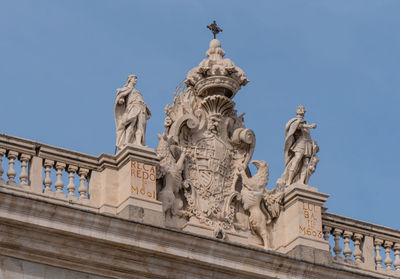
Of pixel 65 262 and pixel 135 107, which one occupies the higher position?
pixel 135 107

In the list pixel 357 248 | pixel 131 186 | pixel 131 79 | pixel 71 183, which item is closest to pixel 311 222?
pixel 357 248

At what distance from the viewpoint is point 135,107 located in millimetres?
29625

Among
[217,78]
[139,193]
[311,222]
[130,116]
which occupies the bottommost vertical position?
[139,193]

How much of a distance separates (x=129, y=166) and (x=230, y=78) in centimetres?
291

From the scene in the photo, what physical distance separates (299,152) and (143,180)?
127 inches

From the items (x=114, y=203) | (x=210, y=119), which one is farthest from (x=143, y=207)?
(x=210, y=119)

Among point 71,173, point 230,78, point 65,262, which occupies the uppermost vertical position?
point 230,78

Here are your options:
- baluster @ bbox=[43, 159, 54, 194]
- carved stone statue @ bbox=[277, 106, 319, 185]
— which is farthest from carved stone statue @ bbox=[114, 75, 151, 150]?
carved stone statue @ bbox=[277, 106, 319, 185]

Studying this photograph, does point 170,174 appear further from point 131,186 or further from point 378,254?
point 378,254

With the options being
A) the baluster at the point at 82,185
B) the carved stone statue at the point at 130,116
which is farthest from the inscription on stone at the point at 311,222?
the baluster at the point at 82,185

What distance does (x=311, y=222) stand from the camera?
3023cm

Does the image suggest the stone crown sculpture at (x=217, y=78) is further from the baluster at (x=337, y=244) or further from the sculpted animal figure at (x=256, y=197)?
the baluster at (x=337, y=244)

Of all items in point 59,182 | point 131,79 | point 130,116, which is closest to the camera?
point 59,182

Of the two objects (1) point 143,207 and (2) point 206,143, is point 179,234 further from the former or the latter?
(2) point 206,143
